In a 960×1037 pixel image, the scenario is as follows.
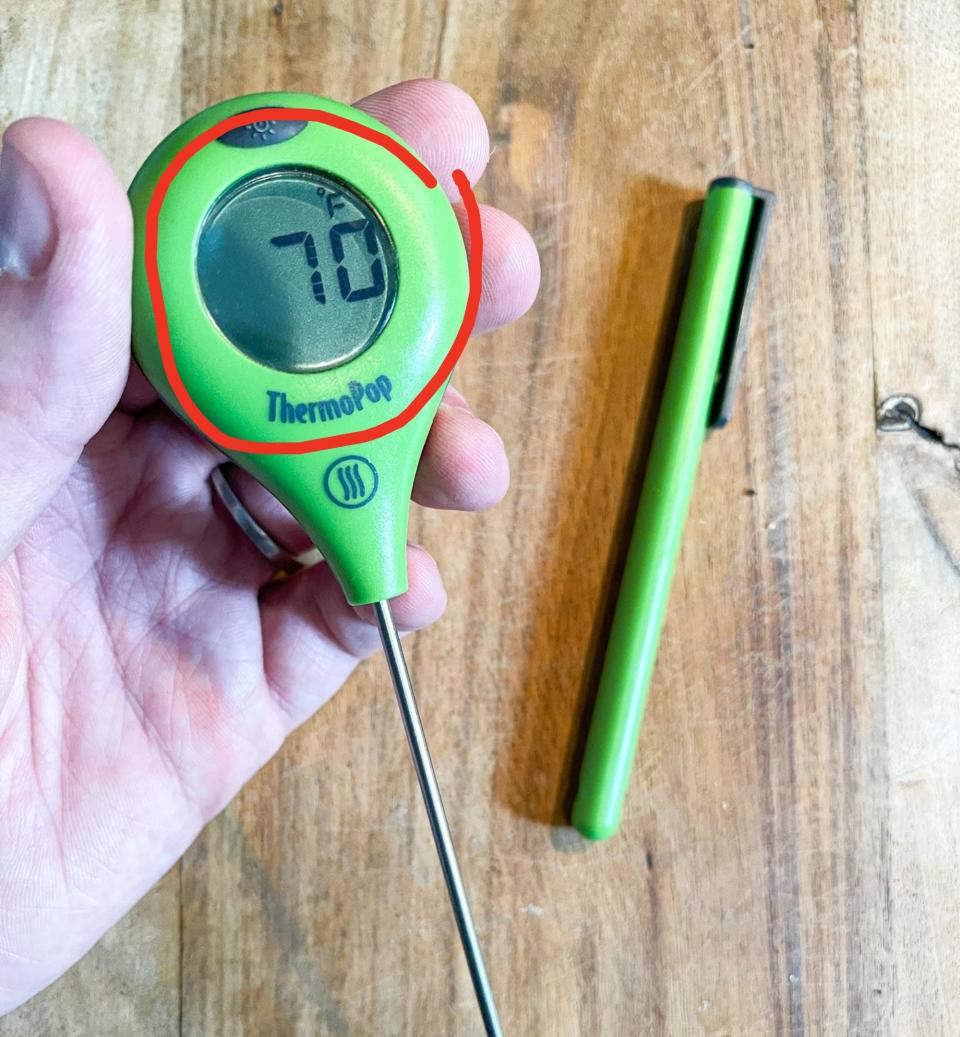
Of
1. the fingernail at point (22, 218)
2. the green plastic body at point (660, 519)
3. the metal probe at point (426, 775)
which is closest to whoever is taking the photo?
the fingernail at point (22, 218)

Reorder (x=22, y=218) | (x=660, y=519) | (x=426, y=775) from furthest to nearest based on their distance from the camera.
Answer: (x=660, y=519), (x=426, y=775), (x=22, y=218)

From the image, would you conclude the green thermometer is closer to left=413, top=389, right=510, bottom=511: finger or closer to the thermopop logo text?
left=413, top=389, right=510, bottom=511: finger

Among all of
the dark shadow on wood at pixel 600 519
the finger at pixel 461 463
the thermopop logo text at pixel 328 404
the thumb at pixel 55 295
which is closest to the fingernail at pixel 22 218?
the thumb at pixel 55 295

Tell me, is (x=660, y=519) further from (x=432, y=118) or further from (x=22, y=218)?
(x=22, y=218)

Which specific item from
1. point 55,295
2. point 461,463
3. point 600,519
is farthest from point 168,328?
point 600,519

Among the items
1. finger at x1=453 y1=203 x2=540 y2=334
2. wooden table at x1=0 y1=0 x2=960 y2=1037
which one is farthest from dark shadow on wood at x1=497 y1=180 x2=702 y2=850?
finger at x1=453 y1=203 x2=540 y2=334

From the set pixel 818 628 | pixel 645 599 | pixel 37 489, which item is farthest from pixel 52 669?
pixel 818 628

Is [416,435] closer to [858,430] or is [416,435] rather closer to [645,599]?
[645,599]

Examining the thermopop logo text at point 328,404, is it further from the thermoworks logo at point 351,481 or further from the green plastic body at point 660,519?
the green plastic body at point 660,519
